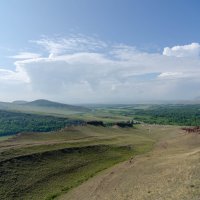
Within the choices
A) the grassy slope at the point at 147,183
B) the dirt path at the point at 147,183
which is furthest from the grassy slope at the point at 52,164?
the grassy slope at the point at 147,183

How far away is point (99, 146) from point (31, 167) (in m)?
24.5

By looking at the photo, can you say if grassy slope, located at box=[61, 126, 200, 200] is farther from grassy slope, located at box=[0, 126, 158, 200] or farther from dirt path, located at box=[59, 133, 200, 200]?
grassy slope, located at box=[0, 126, 158, 200]

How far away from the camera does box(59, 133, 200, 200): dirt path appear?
3142cm

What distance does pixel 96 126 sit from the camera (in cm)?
12988

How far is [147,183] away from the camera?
3819 cm

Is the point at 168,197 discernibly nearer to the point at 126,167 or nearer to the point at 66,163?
the point at 126,167

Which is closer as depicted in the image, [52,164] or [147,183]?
[147,183]

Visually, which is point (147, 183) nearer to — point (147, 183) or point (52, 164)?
point (147, 183)

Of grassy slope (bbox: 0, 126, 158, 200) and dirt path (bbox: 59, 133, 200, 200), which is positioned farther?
grassy slope (bbox: 0, 126, 158, 200)

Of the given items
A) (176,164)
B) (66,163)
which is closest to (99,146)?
(66,163)

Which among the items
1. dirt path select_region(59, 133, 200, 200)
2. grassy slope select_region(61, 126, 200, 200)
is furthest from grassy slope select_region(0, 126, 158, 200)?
grassy slope select_region(61, 126, 200, 200)

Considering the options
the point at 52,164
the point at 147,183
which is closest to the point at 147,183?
the point at 147,183

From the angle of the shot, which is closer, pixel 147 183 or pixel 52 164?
pixel 147 183

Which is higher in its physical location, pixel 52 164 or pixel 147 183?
pixel 147 183
